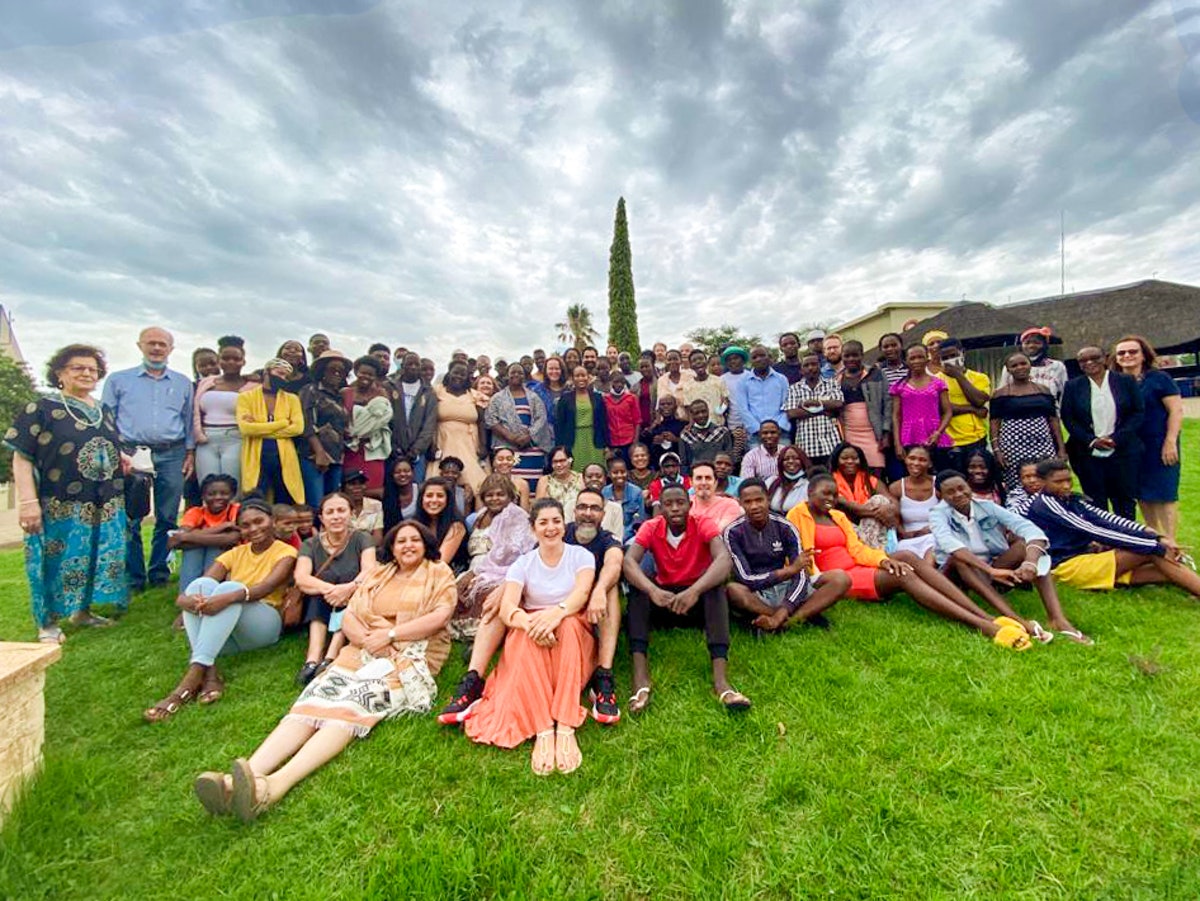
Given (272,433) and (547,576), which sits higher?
(272,433)

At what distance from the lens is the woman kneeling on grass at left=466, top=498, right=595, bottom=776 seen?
3.19m

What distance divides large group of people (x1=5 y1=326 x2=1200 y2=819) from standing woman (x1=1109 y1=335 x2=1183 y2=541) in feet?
0.10

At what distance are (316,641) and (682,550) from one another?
9.85 feet

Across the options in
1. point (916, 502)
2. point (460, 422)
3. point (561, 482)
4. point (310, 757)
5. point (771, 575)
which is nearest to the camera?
point (310, 757)

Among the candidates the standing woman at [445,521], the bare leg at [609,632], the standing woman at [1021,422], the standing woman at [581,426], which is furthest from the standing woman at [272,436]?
the standing woman at [1021,422]

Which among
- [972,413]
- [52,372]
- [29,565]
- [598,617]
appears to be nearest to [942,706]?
[598,617]

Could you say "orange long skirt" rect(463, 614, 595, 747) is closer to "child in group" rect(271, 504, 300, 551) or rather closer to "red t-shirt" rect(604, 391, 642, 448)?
"child in group" rect(271, 504, 300, 551)

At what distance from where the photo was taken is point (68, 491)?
189 inches

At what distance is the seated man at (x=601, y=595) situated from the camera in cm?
345

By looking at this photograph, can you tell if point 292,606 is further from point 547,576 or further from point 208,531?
point 547,576

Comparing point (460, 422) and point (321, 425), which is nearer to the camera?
point (321, 425)

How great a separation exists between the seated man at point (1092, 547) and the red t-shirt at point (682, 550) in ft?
11.3

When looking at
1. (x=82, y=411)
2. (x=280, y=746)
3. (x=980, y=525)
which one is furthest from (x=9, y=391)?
(x=980, y=525)

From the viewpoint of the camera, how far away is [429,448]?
6516 mm
